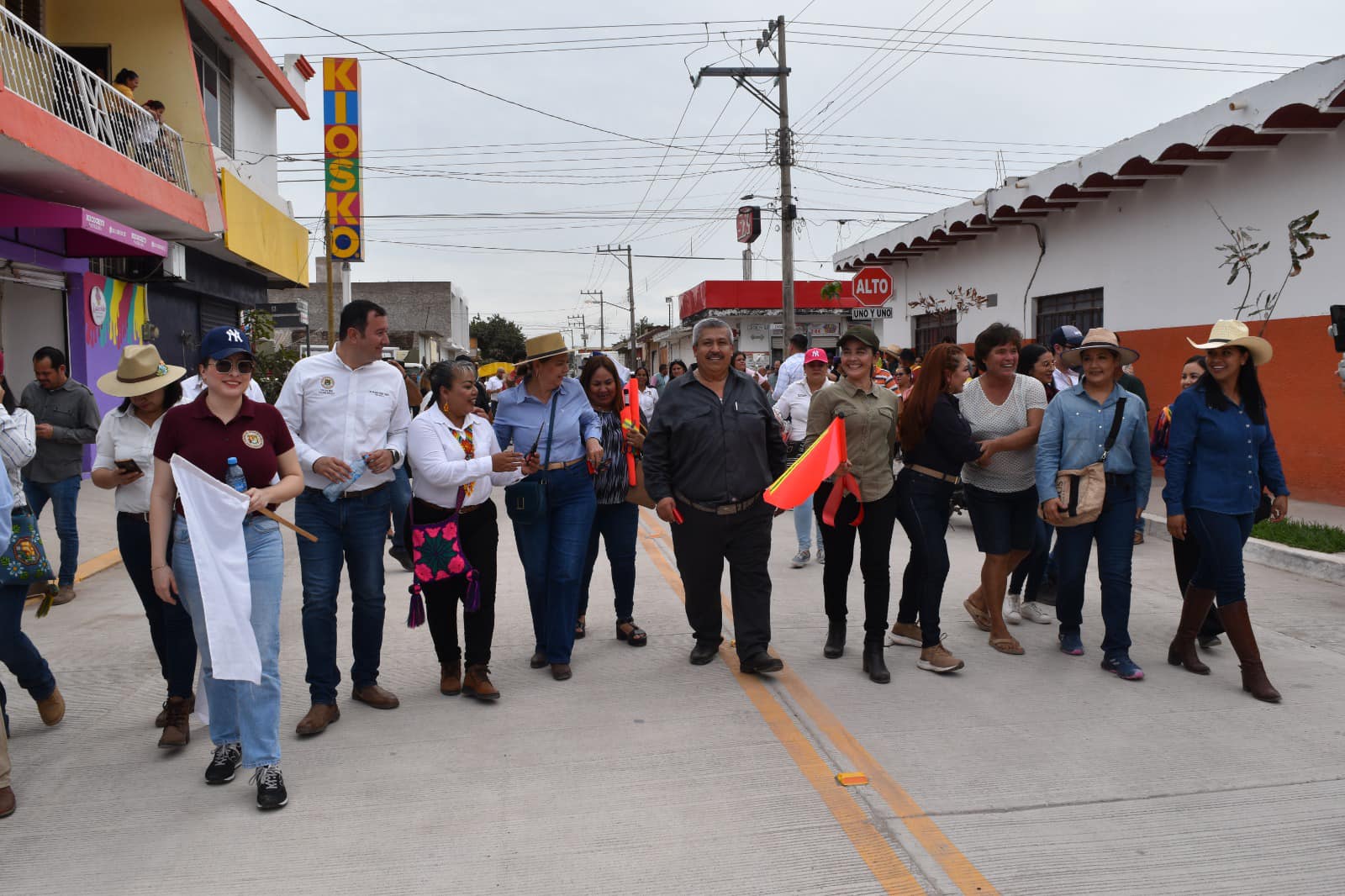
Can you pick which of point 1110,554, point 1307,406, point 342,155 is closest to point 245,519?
point 1110,554

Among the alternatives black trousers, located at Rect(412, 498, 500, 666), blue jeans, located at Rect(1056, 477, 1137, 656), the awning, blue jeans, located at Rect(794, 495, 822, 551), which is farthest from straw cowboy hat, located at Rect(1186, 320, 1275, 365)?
the awning

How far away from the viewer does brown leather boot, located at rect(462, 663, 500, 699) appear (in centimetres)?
549

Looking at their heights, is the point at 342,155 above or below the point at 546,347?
above

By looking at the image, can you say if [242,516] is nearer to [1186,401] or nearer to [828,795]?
[828,795]

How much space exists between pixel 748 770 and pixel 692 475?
1.88 metres

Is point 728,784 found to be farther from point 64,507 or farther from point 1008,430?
point 64,507

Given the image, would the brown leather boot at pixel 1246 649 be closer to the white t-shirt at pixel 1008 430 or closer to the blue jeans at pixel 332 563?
the white t-shirt at pixel 1008 430

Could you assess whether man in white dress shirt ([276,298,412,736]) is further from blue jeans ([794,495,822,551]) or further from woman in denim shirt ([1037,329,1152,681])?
blue jeans ([794,495,822,551])

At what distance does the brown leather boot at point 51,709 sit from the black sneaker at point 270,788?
1795 mm

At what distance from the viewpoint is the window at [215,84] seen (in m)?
18.2

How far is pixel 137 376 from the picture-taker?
4.81 meters

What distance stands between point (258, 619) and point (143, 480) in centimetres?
123

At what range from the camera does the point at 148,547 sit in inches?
198

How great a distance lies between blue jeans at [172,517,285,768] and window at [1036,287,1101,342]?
13.9m
